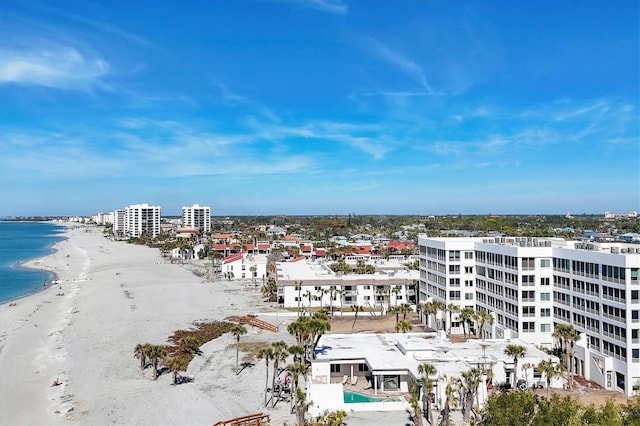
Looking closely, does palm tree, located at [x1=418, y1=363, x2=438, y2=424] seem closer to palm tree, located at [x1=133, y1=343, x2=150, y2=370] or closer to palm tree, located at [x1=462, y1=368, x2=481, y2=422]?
palm tree, located at [x1=462, y1=368, x2=481, y2=422]

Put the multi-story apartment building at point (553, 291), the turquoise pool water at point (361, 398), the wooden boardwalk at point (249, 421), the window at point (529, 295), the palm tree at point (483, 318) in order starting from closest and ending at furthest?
1. the wooden boardwalk at point (249, 421)
2. the turquoise pool water at point (361, 398)
3. the multi-story apartment building at point (553, 291)
4. the window at point (529, 295)
5. the palm tree at point (483, 318)

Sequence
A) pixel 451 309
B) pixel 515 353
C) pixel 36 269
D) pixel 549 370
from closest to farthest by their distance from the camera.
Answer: pixel 549 370
pixel 515 353
pixel 451 309
pixel 36 269

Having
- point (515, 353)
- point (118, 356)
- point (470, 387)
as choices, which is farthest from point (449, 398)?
point (118, 356)

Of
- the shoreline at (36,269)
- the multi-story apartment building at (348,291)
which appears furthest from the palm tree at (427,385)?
the shoreline at (36,269)

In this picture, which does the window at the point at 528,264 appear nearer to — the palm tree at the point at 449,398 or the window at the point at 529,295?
the window at the point at 529,295

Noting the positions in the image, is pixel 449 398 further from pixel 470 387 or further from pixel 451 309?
pixel 451 309
